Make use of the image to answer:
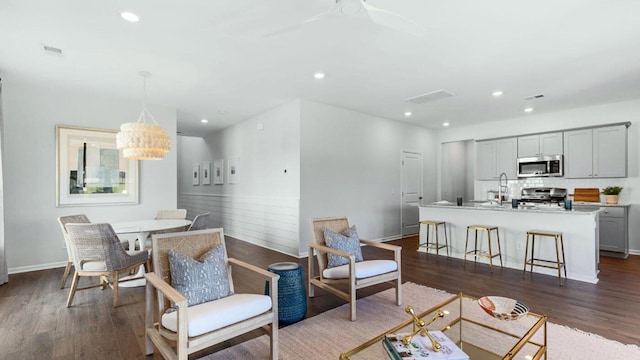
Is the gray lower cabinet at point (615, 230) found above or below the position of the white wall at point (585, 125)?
below

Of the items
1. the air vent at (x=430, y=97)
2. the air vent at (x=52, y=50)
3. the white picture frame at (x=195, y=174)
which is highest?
the air vent at (x=52, y=50)

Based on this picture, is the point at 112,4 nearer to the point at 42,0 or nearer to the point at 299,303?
the point at 42,0

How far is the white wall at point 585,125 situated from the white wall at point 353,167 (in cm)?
179

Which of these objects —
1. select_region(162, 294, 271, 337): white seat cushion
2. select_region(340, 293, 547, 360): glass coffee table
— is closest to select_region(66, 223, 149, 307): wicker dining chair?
select_region(162, 294, 271, 337): white seat cushion

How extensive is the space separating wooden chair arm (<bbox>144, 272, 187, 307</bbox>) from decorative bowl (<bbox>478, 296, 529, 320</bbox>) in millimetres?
1824

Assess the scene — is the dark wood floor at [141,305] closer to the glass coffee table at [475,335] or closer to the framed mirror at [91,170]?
the glass coffee table at [475,335]

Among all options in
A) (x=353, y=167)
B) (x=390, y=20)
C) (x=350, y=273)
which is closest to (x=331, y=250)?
(x=350, y=273)

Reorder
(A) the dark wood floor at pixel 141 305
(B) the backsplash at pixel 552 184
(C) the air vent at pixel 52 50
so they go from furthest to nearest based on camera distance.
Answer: (B) the backsplash at pixel 552 184
(C) the air vent at pixel 52 50
(A) the dark wood floor at pixel 141 305

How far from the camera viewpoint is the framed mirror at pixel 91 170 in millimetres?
4762

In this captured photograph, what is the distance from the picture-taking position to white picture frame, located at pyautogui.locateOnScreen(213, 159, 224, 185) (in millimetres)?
7992

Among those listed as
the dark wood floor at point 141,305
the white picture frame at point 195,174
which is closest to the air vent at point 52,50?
the dark wood floor at point 141,305

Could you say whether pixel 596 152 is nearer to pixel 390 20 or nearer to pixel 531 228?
pixel 531 228

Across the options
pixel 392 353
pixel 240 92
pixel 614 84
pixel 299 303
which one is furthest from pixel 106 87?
pixel 614 84

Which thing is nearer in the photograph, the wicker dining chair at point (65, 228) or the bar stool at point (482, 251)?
the wicker dining chair at point (65, 228)
